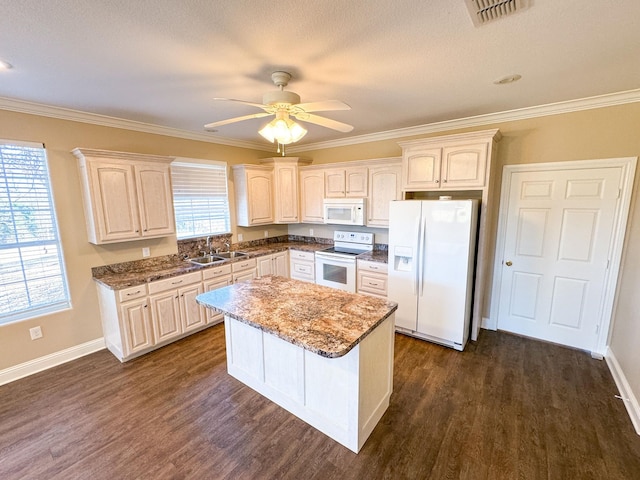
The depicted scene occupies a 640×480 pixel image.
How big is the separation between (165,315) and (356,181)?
2958 mm

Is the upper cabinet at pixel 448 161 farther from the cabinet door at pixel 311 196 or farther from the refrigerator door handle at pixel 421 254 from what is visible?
the cabinet door at pixel 311 196

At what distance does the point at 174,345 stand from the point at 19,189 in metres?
2.13

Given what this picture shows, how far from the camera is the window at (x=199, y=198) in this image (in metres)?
3.78

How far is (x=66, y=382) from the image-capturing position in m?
2.64

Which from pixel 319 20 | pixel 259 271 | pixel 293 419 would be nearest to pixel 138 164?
pixel 259 271

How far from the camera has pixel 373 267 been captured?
12.1ft

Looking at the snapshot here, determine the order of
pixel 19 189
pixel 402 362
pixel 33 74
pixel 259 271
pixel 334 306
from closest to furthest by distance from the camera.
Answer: pixel 33 74
pixel 334 306
pixel 19 189
pixel 402 362
pixel 259 271

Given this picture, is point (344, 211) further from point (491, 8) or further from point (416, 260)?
point (491, 8)

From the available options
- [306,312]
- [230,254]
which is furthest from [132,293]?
[306,312]

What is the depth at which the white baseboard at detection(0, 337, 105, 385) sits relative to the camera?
8.66 feet

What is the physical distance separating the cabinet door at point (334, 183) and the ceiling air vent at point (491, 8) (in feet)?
9.08

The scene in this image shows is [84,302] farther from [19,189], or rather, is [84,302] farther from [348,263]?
[348,263]

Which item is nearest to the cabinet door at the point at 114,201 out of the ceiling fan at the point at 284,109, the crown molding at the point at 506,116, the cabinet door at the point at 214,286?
the cabinet door at the point at 214,286

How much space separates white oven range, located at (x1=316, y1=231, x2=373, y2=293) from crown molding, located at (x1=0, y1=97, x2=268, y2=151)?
221cm
